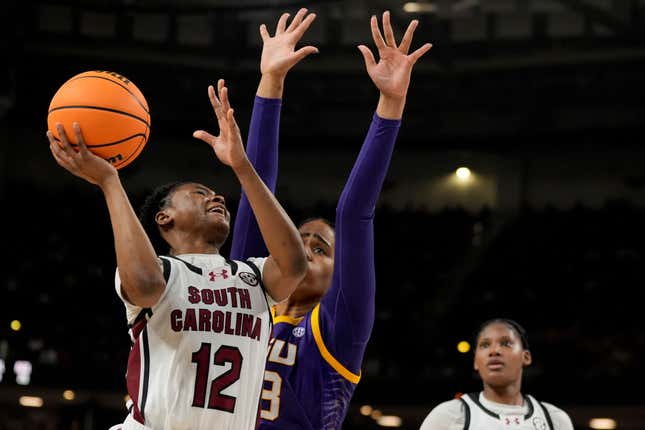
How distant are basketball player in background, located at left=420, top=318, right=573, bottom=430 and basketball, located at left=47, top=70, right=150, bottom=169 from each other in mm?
3028

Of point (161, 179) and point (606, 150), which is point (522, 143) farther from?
point (161, 179)

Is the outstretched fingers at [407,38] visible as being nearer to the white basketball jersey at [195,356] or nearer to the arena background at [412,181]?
the white basketball jersey at [195,356]

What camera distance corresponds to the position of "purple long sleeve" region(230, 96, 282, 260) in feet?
12.8

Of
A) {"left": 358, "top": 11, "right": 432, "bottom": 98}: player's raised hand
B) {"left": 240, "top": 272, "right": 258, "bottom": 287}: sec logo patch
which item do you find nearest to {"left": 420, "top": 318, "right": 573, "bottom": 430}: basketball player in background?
{"left": 358, "top": 11, "right": 432, "bottom": 98}: player's raised hand

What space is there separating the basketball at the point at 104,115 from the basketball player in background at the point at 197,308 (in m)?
0.09

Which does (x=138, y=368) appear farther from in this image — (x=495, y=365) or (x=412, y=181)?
(x=412, y=181)

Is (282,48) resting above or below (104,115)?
above

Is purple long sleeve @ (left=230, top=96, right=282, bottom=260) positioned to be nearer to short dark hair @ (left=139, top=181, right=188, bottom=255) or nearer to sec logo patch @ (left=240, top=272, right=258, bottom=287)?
short dark hair @ (left=139, top=181, right=188, bottom=255)

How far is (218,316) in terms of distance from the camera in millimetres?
3096

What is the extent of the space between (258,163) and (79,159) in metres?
1.07

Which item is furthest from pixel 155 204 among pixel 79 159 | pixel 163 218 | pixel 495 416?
pixel 495 416

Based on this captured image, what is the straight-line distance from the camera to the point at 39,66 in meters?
19.7

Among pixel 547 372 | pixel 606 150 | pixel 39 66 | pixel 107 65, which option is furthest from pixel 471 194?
pixel 39 66

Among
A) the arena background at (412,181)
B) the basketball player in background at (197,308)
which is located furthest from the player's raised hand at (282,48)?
the arena background at (412,181)
